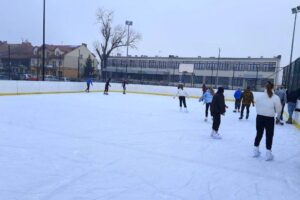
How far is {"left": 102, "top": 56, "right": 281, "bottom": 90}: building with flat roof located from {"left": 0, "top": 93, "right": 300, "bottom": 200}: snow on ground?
69.8ft

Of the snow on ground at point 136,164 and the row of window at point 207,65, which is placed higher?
the row of window at point 207,65

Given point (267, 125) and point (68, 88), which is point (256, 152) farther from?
point (68, 88)

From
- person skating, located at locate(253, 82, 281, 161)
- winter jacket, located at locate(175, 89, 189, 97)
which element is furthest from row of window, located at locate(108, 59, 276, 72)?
person skating, located at locate(253, 82, 281, 161)

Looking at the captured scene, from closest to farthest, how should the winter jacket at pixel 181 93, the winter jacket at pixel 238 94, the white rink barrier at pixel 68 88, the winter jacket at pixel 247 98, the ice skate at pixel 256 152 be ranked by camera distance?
1. the ice skate at pixel 256 152
2. the winter jacket at pixel 247 98
3. the winter jacket at pixel 181 93
4. the winter jacket at pixel 238 94
5. the white rink barrier at pixel 68 88

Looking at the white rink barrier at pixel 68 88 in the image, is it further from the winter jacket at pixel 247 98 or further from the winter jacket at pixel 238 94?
the winter jacket at pixel 238 94

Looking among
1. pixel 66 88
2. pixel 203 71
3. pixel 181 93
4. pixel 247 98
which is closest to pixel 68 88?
pixel 66 88

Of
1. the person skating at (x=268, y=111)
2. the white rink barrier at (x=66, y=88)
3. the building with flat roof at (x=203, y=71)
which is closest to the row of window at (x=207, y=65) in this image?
the building with flat roof at (x=203, y=71)

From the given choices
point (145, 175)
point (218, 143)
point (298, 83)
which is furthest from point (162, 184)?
→ point (298, 83)

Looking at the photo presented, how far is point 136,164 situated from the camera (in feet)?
15.5

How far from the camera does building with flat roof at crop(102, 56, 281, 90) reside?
32.2m

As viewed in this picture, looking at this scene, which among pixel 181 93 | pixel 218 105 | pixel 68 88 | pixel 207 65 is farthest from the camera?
pixel 207 65

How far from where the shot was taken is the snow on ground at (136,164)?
3.58m

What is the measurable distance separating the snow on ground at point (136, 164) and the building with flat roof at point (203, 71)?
69.8ft

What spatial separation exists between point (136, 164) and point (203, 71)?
38.9m
